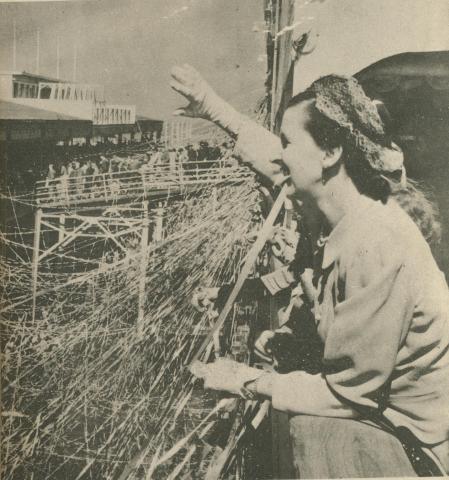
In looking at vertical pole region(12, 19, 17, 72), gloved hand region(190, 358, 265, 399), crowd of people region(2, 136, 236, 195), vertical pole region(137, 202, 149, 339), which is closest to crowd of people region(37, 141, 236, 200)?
crowd of people region(2, 136, 236, 195)

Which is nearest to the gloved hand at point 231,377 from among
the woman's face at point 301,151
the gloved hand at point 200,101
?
the woman's face at point 301,151

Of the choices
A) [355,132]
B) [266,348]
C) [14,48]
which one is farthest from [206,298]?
[14,48]

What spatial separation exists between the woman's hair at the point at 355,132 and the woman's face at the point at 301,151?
0.4 inches

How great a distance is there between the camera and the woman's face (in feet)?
2.66

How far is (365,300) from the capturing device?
716 mm

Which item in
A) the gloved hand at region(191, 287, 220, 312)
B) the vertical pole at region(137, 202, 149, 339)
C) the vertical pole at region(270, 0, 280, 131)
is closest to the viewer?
the gloved hand at region(191, 287, 220, 312)

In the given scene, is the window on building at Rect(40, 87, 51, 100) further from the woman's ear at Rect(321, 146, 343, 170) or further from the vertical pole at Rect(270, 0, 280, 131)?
the woman's ear at Rect(321, 146, 343, 170)

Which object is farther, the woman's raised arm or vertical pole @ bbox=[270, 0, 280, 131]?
vertical pole @ bbox=[270, 0, 280, 131]

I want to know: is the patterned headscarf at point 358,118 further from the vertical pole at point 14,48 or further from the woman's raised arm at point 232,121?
the vertical pole at point 14,48

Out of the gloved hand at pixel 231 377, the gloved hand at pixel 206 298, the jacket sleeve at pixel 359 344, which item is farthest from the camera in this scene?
the gloved hand at pixel 206 298

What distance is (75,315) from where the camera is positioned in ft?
4.73

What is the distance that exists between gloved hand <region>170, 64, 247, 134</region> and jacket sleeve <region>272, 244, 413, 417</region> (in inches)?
18.3

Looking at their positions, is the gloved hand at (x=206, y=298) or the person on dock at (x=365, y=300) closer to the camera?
the person on dock at (x=365, y=300)

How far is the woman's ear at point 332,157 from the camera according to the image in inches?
31.3
